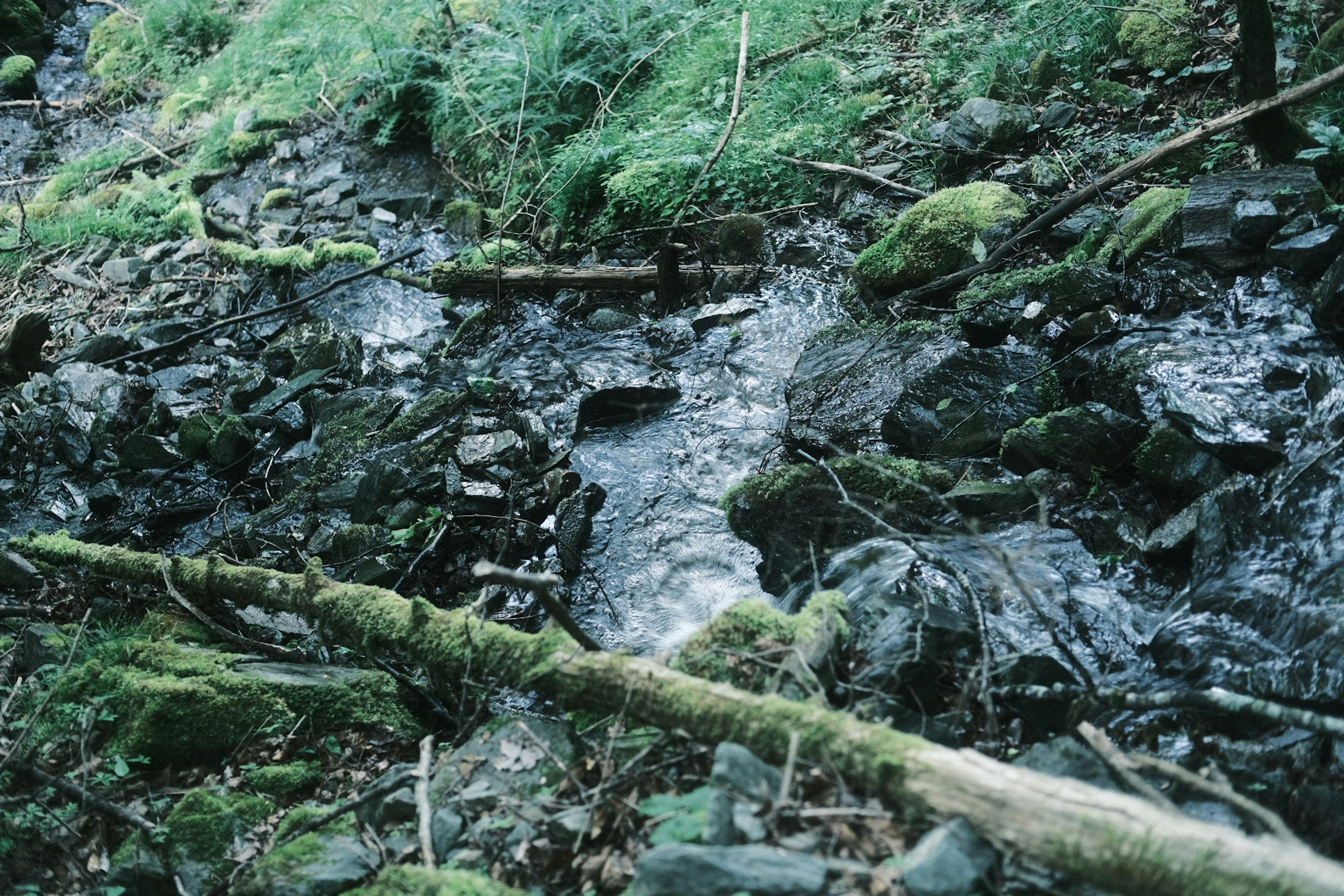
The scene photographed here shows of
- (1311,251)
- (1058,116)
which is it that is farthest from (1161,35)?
(1311,251)

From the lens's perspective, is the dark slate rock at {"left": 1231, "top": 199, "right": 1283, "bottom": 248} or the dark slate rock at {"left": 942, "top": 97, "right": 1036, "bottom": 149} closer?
the dark slate rock at {"left": 1231, "top": 199, "right": 1283, "bottom": 248}

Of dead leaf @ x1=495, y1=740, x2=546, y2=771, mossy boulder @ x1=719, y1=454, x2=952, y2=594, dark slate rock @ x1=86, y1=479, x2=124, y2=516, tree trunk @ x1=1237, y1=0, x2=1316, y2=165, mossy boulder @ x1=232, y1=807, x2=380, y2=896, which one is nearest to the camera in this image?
mossy boulder @ x1=232, y1=807, x2=380, y2=896

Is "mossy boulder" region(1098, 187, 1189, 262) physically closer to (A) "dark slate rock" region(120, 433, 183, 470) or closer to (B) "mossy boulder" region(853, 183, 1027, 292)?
(B) "mossy boulder" region(853, 183, 1027, 292)

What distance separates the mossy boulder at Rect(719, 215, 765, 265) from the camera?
21.2ft

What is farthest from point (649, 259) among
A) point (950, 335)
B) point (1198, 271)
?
point (1198, 271)

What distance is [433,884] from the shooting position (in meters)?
2.06

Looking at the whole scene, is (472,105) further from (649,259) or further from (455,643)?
(455,643)

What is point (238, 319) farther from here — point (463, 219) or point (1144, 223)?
point (1144, 223)

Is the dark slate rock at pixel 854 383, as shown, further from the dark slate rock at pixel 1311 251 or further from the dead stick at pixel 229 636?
the dead stick at pixel 229 636

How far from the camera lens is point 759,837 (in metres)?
1.87

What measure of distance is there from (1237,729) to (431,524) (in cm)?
365

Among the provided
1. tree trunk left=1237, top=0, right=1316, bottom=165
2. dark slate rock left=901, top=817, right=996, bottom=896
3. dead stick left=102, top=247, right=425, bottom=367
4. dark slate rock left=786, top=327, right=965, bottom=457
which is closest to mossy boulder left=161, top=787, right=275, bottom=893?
dark slate rock left=901, top=817, right=996, bottom=896

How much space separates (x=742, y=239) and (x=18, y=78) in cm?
1227

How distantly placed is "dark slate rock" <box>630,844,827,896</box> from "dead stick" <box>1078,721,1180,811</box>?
30.1 inches
